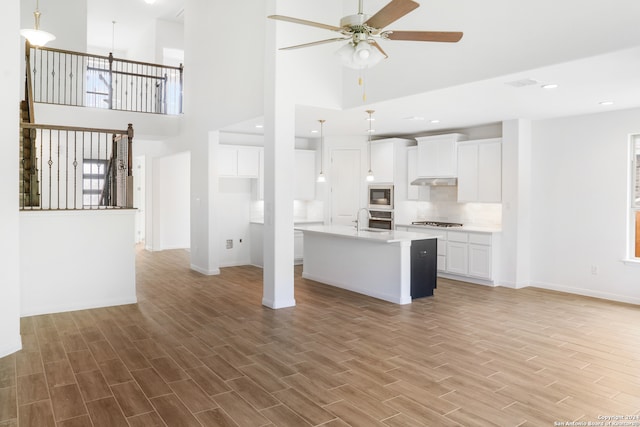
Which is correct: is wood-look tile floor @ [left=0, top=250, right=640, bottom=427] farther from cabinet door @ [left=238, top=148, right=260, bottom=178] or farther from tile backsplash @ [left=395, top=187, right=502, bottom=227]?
cabinet door @ [left=238, top=148, right=260, bottom=178]

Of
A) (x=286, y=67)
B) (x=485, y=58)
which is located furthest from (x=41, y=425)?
(x=485, y=58)

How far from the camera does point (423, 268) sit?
6.27 metres

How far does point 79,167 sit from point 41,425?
738 centimetres

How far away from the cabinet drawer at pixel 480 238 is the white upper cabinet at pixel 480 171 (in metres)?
0.62

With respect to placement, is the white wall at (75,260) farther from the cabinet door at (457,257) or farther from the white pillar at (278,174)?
the cabinet door at (457,257)

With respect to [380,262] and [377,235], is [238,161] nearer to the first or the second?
[377,235]

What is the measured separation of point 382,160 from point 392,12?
19.5 ft

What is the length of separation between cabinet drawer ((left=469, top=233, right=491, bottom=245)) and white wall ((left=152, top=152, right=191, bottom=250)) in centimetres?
706

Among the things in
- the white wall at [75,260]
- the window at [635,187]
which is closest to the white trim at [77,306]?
the white wall at [75,260]

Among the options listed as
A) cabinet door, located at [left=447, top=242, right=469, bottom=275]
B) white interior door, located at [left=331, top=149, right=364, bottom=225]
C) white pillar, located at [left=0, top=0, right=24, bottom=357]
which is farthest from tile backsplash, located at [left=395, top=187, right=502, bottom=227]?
white pillar, located at [left=0, top=0, right=24, bottom=357]

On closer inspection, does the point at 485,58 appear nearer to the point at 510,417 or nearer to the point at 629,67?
the point at 629,67

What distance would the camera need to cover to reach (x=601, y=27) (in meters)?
3.77

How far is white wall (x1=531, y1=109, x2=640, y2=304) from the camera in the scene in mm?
6121

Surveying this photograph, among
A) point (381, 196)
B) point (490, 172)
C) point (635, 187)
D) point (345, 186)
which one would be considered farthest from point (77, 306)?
point (635, 187)
